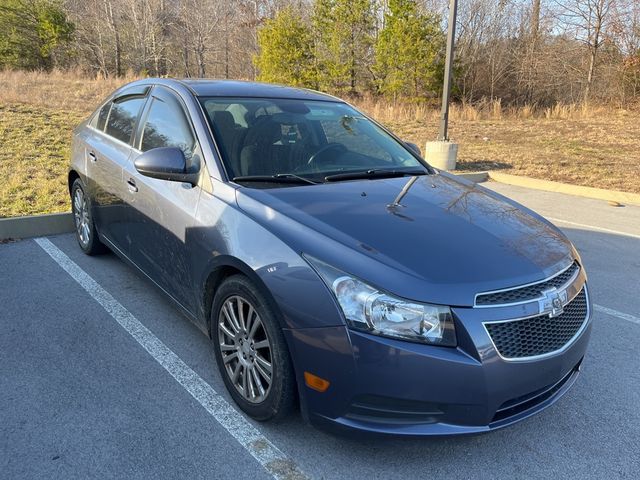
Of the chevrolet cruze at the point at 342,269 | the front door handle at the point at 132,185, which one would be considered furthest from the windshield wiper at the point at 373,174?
the front door handle at the point at 132,185

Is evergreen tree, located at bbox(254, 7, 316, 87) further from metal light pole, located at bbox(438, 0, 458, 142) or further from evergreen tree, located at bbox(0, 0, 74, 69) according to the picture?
metal light pole, located at bbox(438, 0, 458, 142)

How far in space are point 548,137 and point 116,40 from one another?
29323 mm

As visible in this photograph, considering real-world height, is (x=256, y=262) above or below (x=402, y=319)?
above

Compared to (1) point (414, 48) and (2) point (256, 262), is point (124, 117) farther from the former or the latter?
(1) point (414, 48)

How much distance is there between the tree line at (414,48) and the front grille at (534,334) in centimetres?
2310

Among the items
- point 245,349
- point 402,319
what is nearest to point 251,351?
point 245,349

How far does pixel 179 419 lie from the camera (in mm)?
2664

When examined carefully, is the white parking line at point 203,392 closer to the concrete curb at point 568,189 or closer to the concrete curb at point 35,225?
the concrete curb at point 35,225

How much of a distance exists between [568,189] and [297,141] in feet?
24.2

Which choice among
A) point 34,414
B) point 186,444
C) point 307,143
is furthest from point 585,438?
point 34,414

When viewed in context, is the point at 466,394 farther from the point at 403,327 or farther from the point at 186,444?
the point at 186,444

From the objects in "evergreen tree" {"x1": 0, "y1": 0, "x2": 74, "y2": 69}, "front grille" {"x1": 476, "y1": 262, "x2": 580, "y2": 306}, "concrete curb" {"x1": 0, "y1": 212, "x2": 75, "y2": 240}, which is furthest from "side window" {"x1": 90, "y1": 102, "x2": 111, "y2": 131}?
"evergreen tree" {"x1": 0, "y1": 0, "x2": 74, "y2": 69}

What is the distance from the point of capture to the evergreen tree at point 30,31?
2775cm

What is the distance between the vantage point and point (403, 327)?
2090 millimetres
